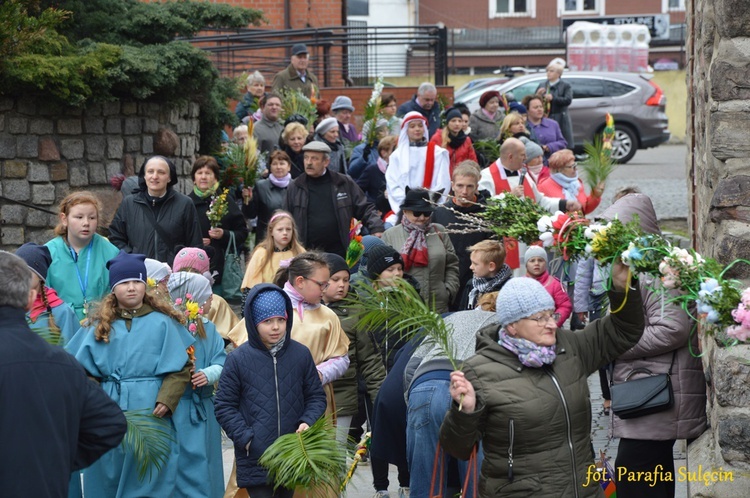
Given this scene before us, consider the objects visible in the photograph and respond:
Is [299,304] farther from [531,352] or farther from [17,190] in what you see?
[17,190]

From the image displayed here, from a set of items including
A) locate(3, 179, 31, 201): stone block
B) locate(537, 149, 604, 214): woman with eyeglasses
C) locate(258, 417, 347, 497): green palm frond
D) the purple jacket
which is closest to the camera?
locate(258, 417, 347, 497): green palm frond

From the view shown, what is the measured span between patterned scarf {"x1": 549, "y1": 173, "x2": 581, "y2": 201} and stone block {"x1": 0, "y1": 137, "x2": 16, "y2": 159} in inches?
208

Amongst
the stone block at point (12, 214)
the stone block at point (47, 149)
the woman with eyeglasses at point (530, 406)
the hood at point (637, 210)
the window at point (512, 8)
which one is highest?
the window at point (512, 8)

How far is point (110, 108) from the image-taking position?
12.4 metres

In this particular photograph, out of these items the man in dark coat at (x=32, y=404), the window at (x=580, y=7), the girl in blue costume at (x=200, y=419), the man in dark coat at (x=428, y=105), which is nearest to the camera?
the man in dark coat at (x=32, y=404)

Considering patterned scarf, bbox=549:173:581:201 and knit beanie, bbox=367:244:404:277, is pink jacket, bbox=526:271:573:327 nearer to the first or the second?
knit beanie, bbox=367:244:404:277

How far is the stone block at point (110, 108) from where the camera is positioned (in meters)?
12.3

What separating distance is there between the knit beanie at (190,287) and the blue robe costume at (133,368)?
64 cm

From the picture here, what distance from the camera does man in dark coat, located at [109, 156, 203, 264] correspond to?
29.9 ft

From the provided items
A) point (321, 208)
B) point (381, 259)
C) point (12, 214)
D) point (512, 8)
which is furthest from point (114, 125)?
point (512, 8)

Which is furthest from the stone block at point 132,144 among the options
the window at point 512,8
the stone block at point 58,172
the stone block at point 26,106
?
the window at point 512,8

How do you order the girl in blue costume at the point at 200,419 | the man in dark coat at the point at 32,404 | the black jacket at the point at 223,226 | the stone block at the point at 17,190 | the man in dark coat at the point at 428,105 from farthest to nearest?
the man in dark coat at the point at 428,105, the stone block at the point at 17,190, the black jacket at the point at 223,226, the girl in blue costume at the point at 200,419, the man in dark coat at the point at 32,404

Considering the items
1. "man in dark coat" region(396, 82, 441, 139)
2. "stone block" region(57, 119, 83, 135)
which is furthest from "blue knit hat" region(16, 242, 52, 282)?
"man in dark coat" region(396, 82, 441, 139)

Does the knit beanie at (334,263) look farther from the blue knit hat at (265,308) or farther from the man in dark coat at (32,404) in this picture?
the man in dark coat at (32,404)
